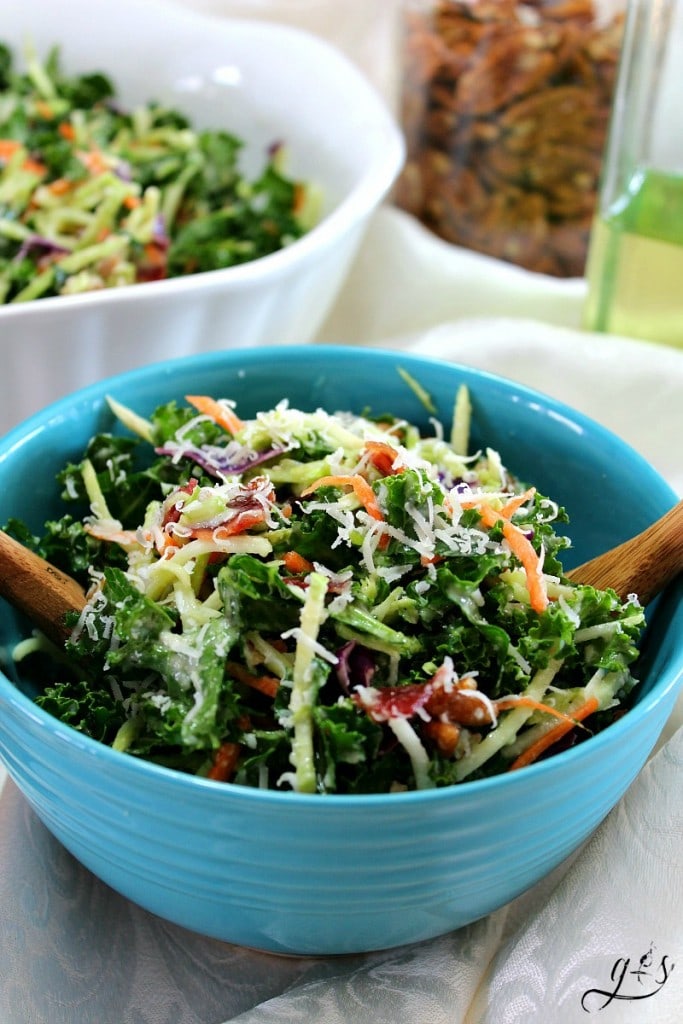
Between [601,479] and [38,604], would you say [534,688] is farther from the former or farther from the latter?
[38,604]

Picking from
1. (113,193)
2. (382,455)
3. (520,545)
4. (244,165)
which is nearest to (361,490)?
(382,455)

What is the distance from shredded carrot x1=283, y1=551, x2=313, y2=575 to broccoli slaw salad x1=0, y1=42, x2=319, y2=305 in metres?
1.06

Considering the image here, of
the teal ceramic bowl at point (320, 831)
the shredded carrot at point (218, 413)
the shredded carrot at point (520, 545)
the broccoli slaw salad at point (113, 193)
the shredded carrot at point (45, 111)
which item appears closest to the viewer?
the teal ceramic bowl at point (320, 831)

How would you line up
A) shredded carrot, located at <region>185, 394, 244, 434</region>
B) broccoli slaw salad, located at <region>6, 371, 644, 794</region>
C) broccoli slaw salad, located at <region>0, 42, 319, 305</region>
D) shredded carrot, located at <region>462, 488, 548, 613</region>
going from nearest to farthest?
1. broccoli slaw salad, located at <region>6, 371, 644, 794</region>
2. shredded carrot, located at <region>462, 488, 548, 613</region>
3. shredded carrot, located at <region>185, 394, 244, 434</region>
4. broccoli slaw salad, located at <region>0, 42, 319, 305</region>

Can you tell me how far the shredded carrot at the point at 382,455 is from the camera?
150 cm

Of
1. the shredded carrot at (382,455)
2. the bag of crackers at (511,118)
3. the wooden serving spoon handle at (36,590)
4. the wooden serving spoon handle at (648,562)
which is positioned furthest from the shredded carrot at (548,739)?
the bag of crackers at (511,118)

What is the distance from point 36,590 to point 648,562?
2.61 feet

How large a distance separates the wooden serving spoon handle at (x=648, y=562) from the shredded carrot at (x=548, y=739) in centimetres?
24

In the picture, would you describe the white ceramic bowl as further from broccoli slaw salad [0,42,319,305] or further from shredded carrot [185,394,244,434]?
shredded carrot [185,394,244,434]

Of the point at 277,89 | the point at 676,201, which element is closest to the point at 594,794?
the point at 676,201

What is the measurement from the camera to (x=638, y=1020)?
50.9 inches

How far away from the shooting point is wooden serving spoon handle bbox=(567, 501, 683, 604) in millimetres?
1466

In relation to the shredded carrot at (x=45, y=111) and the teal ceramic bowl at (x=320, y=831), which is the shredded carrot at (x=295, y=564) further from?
the shredded carrot at (x=45, y=111)

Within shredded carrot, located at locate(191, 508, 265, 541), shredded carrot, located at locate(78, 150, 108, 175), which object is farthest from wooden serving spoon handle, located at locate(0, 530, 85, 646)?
shredded carrot, located at locate(78, 150, 108, 175)
